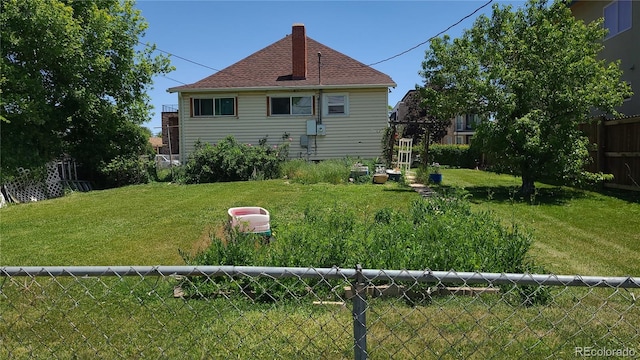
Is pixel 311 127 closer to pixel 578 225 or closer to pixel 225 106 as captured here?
pixel 225 106

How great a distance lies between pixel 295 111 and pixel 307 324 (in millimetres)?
16554

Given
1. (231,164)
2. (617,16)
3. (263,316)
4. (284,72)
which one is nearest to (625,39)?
(617,16)

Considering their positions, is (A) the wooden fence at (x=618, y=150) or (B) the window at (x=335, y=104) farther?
(B) the window at (x=335, y=104)

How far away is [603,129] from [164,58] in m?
15.6

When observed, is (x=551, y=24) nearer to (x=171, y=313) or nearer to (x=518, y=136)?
(x=518, y=136)

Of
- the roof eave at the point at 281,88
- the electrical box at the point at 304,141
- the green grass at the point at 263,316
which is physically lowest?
the green grass at the point at 263,316

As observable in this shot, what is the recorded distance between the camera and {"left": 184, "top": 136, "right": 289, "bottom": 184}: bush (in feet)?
54.1

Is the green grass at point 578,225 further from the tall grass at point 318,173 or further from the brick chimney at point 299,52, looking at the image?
the brick chimney at point 299,52

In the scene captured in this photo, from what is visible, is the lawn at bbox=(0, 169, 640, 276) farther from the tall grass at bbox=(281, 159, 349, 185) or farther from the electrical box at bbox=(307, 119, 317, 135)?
the electrical box at bbox=(307, 119, 317, 135)

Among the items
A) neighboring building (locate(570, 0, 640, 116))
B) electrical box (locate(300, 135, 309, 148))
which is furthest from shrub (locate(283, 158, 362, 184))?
neighboring building (locate(570, 0, 640, 116))

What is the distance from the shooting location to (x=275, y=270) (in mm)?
2094

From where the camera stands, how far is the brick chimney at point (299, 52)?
768 inches

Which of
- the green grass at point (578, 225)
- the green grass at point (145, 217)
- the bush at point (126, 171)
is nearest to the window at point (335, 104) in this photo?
the green grass at point (145, 217)

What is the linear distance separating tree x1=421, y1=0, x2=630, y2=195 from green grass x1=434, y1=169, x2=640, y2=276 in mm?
1025
